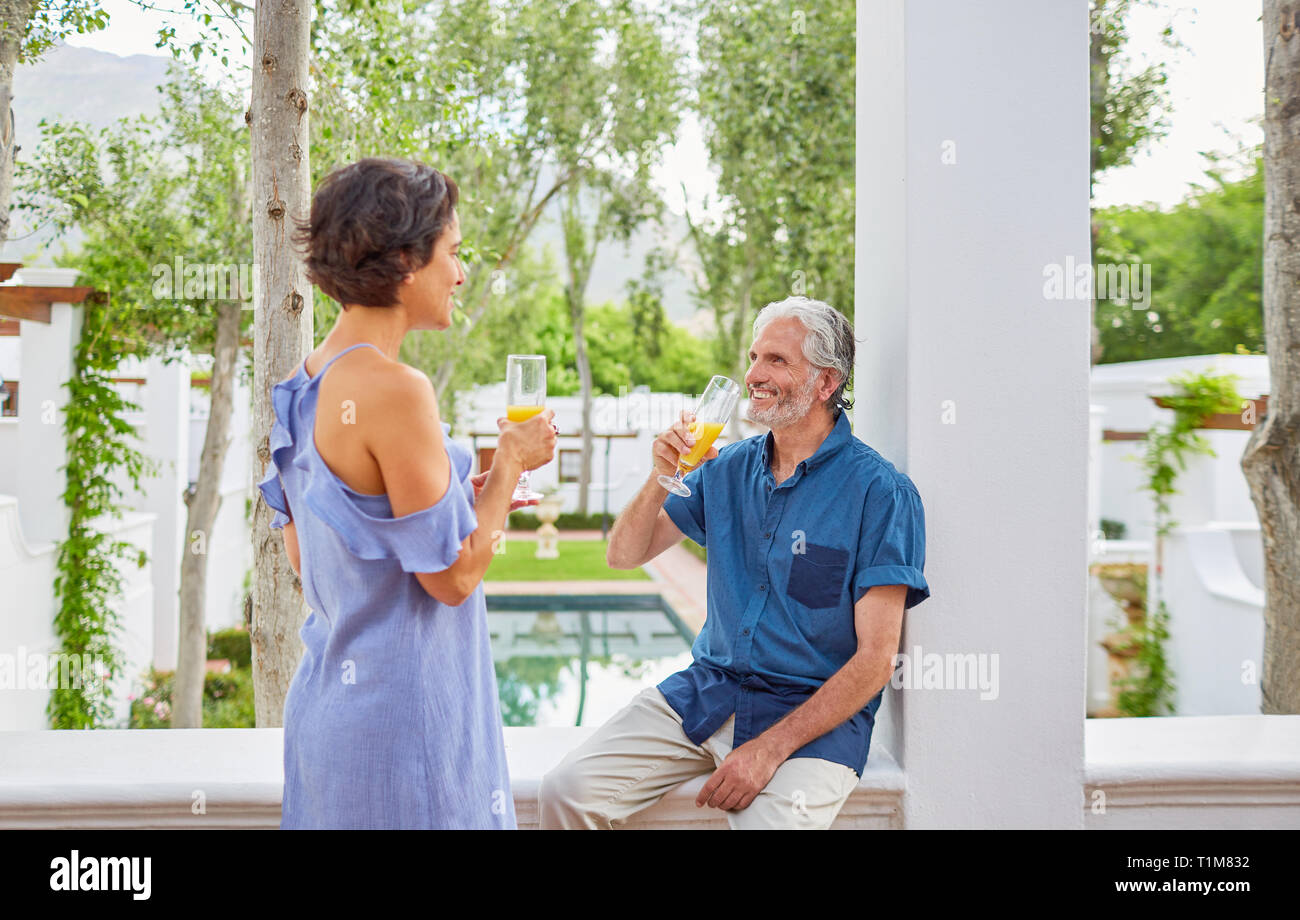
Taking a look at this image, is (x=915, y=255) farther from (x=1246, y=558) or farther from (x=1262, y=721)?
(x=1246, y=558)

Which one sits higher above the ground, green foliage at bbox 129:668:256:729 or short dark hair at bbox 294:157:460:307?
short dark hair at bbox 294:157:460:307

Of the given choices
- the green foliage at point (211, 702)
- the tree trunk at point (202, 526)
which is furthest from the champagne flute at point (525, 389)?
the green foliage at point (211, 702)

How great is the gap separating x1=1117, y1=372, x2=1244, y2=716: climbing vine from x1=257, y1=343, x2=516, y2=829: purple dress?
5494 millimetres

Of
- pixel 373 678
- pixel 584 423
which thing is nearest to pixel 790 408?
pixel 373 678

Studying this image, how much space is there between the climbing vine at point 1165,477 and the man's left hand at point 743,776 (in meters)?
4.97

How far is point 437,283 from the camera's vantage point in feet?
4.36

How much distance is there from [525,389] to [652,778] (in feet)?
2.57

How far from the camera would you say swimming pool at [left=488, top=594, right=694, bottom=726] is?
967 cm

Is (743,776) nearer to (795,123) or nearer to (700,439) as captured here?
(700,439)

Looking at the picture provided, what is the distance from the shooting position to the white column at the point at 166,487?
8.73 metres

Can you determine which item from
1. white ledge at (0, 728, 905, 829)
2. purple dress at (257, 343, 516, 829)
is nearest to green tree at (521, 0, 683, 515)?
white ledge at (0, 728, 905, 829)

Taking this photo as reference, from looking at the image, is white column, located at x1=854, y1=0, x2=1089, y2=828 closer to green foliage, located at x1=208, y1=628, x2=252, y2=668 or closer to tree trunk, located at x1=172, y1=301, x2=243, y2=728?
tree trunk, located at x1=172, y1=301, x2=243, y2=728

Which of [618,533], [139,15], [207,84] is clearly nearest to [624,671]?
[207,84]
